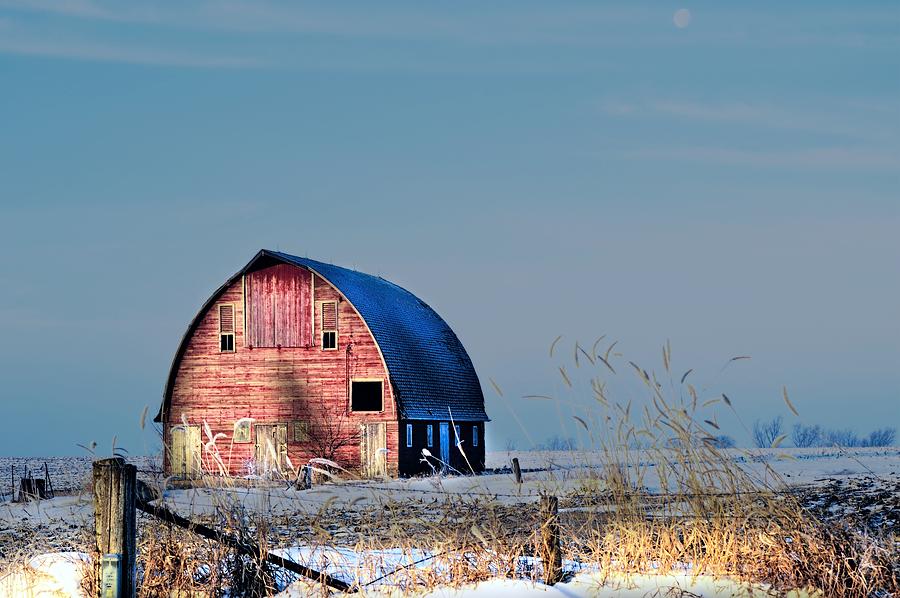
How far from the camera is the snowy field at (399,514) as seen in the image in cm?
936

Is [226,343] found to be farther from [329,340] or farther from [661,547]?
[661,547]

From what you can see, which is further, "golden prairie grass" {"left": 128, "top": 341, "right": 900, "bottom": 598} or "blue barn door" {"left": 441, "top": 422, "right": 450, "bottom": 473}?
"blue barn door" {"left": 441, "top": 422, "right": 450, "bottom": 473}

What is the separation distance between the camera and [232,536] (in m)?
9.94

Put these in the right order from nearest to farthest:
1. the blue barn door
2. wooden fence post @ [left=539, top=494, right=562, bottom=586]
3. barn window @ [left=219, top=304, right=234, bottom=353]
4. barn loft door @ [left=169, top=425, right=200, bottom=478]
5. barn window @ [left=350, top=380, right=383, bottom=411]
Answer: wooden fence post @ [left=539, top=494, right=562, bottom=586] < barn window @ [left=350, top=380, right=383, bottom=411] < barn loft door @ [left=169, top=425, right=200, bottom=478] < barn window @ [left=219, top=304, right=234, bottom=353] < the blue barn door

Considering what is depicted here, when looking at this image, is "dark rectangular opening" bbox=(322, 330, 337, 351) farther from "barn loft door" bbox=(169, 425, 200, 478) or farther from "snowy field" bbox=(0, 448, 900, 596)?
"barn loft door" bbox=(169, 425, 200, 478)

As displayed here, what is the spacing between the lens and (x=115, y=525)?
9211 millimetres

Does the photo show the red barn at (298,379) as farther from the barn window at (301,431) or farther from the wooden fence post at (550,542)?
the wooden fence post at (550,542)

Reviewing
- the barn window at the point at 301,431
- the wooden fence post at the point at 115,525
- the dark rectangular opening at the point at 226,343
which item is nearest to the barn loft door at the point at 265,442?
the barn window at the point at 301,431

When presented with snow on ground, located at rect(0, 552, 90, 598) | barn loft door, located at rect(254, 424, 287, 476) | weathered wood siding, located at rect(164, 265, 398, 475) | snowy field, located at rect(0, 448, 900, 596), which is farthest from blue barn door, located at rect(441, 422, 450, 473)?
snow on ground, located at rect(0, 552, 90, 598)

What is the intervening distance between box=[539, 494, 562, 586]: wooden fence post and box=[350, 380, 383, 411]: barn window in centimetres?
2486

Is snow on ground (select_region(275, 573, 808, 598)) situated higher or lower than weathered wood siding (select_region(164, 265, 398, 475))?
lower

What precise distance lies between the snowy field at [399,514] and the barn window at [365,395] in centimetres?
279

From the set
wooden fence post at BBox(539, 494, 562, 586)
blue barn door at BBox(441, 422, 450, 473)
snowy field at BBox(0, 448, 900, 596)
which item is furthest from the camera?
blue barn door at BBox(441, 422, 450, 473)

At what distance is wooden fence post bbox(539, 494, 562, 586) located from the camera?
953cm
